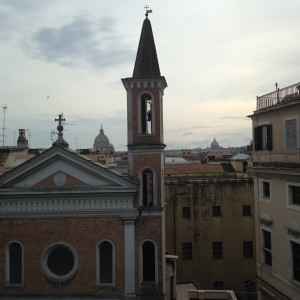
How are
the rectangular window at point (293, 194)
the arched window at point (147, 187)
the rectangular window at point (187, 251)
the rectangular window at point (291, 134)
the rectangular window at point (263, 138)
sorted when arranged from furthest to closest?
the rectangular window at point (187, 251)
the rectangular window at point (263, 138)
the arched window at point (147, 187)
the rectangular window at point (293, 194)
the rectangular window at point (291, 134)

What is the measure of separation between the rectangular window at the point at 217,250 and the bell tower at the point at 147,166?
1368 cm

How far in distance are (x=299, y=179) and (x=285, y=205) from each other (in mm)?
1690

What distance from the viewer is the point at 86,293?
686 inches

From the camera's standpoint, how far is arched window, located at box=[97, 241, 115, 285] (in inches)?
692

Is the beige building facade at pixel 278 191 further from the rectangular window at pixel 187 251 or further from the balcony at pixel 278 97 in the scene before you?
the rectangular window at pixel 187 251

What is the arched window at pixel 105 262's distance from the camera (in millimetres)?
17578

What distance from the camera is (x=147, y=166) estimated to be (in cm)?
1794

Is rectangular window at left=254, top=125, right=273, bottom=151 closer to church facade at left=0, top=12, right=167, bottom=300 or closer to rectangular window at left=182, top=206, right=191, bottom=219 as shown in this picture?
church facade at left=0, top=12, right=167, bottom=300

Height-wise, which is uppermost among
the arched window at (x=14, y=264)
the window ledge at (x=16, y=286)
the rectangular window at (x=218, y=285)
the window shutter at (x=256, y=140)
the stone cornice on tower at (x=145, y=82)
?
the stone cornice on tower at (x=145, y=82)

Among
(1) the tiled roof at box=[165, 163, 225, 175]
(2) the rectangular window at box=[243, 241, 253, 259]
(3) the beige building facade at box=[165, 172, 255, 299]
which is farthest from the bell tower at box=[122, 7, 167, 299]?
(1) the tiled roof at box=[165, 163, 225, 175]

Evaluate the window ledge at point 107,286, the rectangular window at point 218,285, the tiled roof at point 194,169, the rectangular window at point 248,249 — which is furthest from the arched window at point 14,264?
the tiled roof at point 194,169

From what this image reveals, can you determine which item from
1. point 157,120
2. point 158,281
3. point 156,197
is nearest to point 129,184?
point 156,197

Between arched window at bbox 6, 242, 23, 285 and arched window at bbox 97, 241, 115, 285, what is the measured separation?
3363mm

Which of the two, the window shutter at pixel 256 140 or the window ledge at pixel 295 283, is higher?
the window shutter at pixel 256 140
